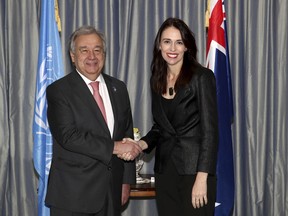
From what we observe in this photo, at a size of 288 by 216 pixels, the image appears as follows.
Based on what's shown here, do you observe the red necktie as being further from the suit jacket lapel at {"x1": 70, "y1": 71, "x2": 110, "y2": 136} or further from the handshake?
the handshake

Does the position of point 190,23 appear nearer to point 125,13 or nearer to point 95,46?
point 125,13

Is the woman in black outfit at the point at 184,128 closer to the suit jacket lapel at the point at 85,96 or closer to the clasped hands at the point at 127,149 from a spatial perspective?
the clasped hands at the point at 127,149

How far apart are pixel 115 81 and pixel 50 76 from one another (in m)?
0.82

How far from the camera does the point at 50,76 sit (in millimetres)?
3674

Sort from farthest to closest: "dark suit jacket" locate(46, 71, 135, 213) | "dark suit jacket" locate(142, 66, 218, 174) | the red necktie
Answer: the red necktie
"dark suit jacket" locate(46, 71, 135, 213)
"dark suit jacket" locate(142, 66, 218, 174)

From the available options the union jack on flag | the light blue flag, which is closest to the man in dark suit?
the light blue flag

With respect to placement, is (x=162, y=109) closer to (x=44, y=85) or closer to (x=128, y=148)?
(x=128, y=148)

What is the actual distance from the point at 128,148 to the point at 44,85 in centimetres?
115

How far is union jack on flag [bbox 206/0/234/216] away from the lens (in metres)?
3.72

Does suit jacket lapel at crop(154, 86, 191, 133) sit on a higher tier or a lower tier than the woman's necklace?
lower

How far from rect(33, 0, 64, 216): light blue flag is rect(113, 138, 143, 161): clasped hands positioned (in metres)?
0.97

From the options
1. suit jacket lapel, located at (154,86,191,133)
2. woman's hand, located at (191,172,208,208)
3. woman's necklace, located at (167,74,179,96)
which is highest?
woman's necklace, located at (167,74,179,96)

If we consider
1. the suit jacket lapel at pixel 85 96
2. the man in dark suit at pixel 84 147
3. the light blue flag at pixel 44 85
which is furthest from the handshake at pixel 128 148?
the light blue flag at pixel 44 85

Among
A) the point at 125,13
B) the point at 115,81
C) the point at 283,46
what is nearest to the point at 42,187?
the point at 115,81
